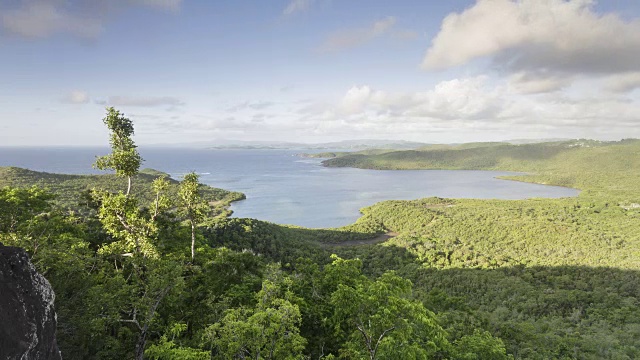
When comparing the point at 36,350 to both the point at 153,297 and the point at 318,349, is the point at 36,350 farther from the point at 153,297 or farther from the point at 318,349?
the point at 318,349

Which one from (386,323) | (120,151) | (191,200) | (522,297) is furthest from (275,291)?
(522,297)

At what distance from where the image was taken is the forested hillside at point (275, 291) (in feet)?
38.3

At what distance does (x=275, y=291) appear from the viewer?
13.7 metres

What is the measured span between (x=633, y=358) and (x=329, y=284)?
2488cm

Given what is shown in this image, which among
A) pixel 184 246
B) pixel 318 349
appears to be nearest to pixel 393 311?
pixel 318 349

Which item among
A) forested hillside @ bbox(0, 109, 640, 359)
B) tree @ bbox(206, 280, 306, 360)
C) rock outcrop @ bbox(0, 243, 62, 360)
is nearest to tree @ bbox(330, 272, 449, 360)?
forested hillside @ bbox(0, 109, 640, 359)

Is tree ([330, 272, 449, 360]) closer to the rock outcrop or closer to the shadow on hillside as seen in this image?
the shadow on hillside

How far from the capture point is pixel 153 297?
14.5 m

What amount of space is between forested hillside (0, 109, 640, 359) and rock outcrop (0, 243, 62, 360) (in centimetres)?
318

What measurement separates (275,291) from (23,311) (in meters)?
8.20

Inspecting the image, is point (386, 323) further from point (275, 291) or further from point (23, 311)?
point (23, 311)

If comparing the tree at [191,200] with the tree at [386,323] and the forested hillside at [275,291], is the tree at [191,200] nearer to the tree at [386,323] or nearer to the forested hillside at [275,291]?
the forested hillside at [275,291]

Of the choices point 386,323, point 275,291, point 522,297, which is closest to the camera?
point 386,323

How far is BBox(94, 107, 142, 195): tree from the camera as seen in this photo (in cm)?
1886
